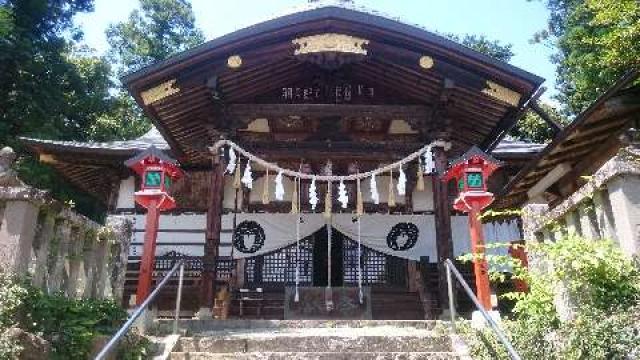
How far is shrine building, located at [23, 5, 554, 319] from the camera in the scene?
10.1 meters

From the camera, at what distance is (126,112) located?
2875cm

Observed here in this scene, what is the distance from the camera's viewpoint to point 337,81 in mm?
11305

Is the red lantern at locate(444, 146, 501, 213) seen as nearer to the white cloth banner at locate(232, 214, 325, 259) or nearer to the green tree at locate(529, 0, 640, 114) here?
the green tree at locate(529, 0, 640, 114)

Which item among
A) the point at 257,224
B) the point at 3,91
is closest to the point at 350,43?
the point at 257,224

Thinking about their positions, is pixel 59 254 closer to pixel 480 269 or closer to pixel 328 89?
pixel 480 269

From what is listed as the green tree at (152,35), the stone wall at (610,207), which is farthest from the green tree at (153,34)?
the stone wall at (610,207)

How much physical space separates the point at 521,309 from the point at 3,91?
2017 centimetres

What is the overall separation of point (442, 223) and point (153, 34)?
2554 cm

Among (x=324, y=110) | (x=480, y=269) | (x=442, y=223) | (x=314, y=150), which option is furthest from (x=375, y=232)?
(x=480, y=269)

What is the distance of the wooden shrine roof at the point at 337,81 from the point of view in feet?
32.8

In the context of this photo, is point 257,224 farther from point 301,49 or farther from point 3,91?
point 3,91

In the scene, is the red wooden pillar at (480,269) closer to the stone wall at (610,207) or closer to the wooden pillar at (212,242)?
the stone wall at (610,207)

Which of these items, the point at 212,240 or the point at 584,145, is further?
the point at 212,240

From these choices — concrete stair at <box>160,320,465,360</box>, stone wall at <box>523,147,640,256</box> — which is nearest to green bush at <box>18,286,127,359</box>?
concrete stair at <box>160,320,465,360</box>
